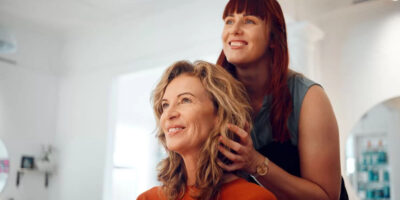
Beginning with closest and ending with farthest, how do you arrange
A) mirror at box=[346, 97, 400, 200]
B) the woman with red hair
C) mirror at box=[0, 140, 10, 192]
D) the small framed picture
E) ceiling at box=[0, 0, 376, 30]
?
the woman with red hair, mirror at box=[346, 97, 400, 200], ceiling at box=[0, 0, 376, 30], mirror at box=[0, 140, 10, 192], the small framed picture

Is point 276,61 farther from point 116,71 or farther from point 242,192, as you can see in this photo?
point 116,71

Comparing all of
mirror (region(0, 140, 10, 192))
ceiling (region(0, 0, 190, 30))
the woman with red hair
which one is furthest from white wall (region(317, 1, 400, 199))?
mirror (region(0, 140, 10, 192))

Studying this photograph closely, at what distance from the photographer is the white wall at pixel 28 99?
4.66 m

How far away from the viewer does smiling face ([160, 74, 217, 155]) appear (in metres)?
0.97

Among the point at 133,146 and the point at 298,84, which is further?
the point at 133,146

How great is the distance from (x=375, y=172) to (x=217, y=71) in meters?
2.59

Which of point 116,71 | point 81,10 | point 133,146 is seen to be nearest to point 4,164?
point 116,71

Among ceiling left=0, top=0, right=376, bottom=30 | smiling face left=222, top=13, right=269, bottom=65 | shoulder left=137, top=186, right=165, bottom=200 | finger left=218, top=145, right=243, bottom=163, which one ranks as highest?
ceiling left=0, top=0, right=376, bottom=30

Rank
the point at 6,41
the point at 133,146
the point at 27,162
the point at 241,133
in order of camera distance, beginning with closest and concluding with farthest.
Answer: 1. the point at 241,133
2. the point at 6,41
3. the point at 27,162
4. the point at 133,146

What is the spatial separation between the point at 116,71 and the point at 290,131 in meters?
3.82

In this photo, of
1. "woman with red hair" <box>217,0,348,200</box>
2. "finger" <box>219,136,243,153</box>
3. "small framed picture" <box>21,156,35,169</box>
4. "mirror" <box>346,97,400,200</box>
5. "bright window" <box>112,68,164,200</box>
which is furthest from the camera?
"bright window" <box>112,68,164,200</box>

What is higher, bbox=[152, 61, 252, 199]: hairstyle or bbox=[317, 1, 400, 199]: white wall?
bbox=[317, 1, 400, 199]: white wall

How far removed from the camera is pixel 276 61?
3.55 feet

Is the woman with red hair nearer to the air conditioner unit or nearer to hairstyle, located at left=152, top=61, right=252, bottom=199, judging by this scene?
hairstyle, located at left=152, top=61, right=252, bottom=199
